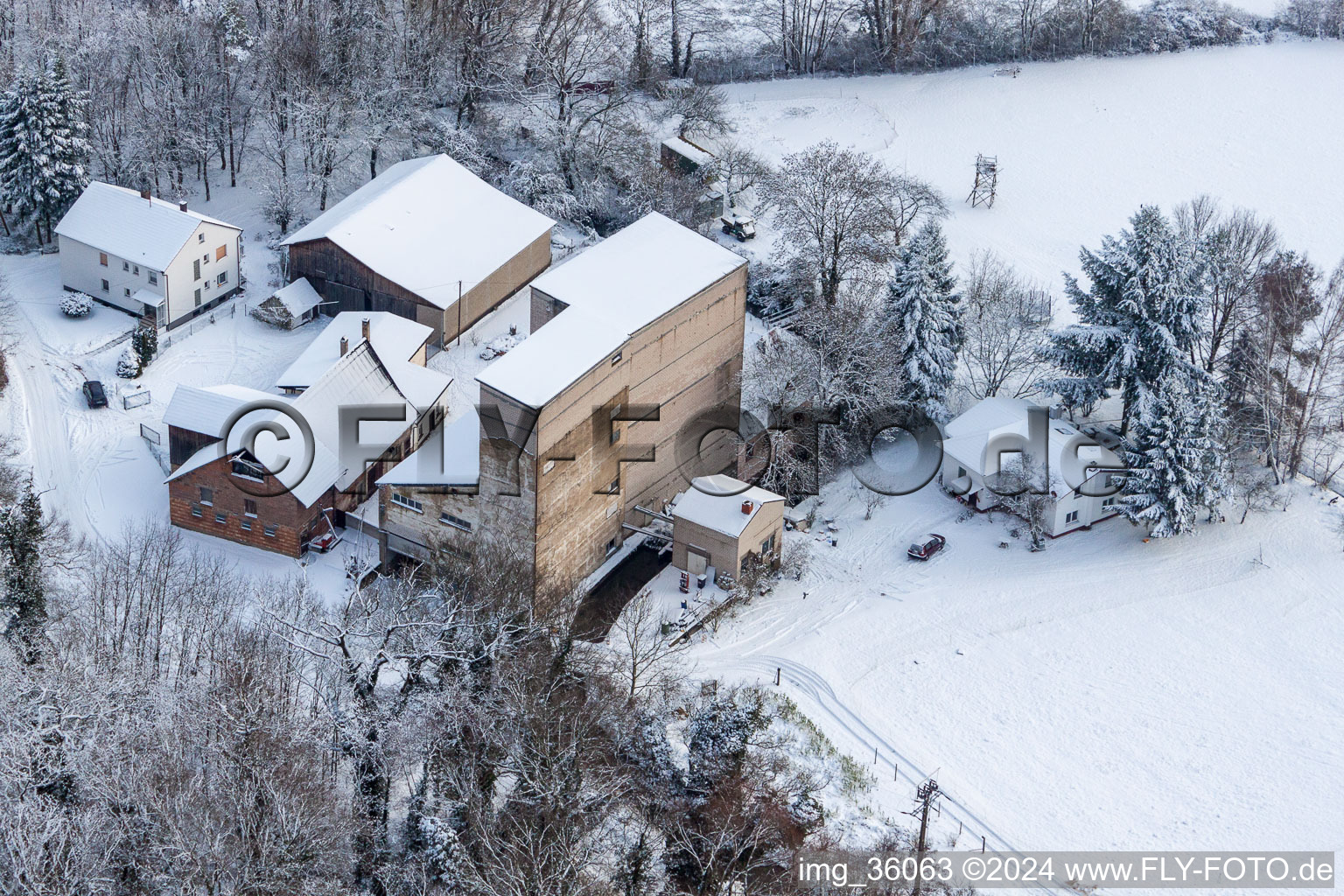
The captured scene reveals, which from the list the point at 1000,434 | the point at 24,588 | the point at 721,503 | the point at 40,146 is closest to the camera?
the point at 24,588

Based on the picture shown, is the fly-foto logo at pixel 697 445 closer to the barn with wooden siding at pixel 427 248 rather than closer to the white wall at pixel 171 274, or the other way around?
the barn with wooden siding at pixel 427 248

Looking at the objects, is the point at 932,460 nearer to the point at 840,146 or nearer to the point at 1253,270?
the point at 1253,270

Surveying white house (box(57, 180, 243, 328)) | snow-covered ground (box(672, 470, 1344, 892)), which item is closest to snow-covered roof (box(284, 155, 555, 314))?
white house (box(57, 180, 243, 328))

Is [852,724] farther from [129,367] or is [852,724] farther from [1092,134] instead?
[1092,134]

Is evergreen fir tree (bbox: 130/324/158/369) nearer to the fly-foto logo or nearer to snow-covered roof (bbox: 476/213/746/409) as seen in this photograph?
the fly-foto logo

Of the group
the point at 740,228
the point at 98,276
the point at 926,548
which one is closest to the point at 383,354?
the point at 98,276

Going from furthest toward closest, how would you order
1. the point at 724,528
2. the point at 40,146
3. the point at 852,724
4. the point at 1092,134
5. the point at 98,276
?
the point at 1092,134 < the point at 40,146 < the point at 98,276 < the point at 724,528 < the point at 852,724
